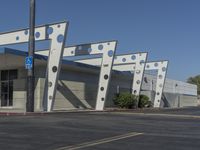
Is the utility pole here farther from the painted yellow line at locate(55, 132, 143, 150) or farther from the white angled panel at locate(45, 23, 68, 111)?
the painted yellow line at locate(55, 132, 143, 150)

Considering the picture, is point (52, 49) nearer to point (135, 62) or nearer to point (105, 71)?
point (105, 71)

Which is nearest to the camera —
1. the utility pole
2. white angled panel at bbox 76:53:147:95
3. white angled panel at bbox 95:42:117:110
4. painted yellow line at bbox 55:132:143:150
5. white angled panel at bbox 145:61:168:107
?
painted yellow line at bbox 55:132:143:150

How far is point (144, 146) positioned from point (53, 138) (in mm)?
2832

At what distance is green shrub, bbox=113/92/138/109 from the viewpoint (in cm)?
4403

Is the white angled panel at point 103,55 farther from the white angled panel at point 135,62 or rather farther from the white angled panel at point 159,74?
the white angled panel at point 159,74

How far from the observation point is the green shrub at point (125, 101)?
44.0 meters

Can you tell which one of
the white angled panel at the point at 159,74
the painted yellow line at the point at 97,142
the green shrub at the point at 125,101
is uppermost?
the white angled panel at the point at 159,74

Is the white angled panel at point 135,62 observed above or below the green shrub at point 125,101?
above

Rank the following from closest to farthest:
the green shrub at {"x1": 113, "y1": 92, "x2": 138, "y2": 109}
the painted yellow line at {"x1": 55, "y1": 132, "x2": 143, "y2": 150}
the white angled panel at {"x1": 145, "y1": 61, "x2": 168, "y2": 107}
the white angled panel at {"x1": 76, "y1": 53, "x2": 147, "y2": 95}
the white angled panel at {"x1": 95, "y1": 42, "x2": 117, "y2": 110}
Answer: the painted yellow line at {"x1": 55, "y1": 132, "x2": 143, "y2": 150}, the white angled panel at {"x1": 95, "y1": 42, "x2": 117, "y2": 110}, the green shrub at {"x1": 113, "y1": 92, "x2": 138, "y2": 109}, the white angled panel at {"x1": 76, "y1": 53, "x2": 147, "y2": 95}, the white angled panel at {"x1": 145, "y1": 61, "x2": 168, "y2": 107}

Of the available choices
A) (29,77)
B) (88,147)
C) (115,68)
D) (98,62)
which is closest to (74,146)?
(88,147)

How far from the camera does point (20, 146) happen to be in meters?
10.5

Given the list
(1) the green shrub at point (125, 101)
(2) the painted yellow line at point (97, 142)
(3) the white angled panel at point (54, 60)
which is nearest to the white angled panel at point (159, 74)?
(1) the green shrub at point (125, 101)

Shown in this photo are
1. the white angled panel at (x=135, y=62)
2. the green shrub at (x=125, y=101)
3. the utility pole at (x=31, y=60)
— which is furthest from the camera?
the white angled panel at (x=135, y=62)

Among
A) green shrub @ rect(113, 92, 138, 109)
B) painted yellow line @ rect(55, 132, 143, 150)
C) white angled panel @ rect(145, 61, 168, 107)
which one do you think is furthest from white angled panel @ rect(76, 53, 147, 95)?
painted yellow line @ rect(55, 132, 143, 150)
